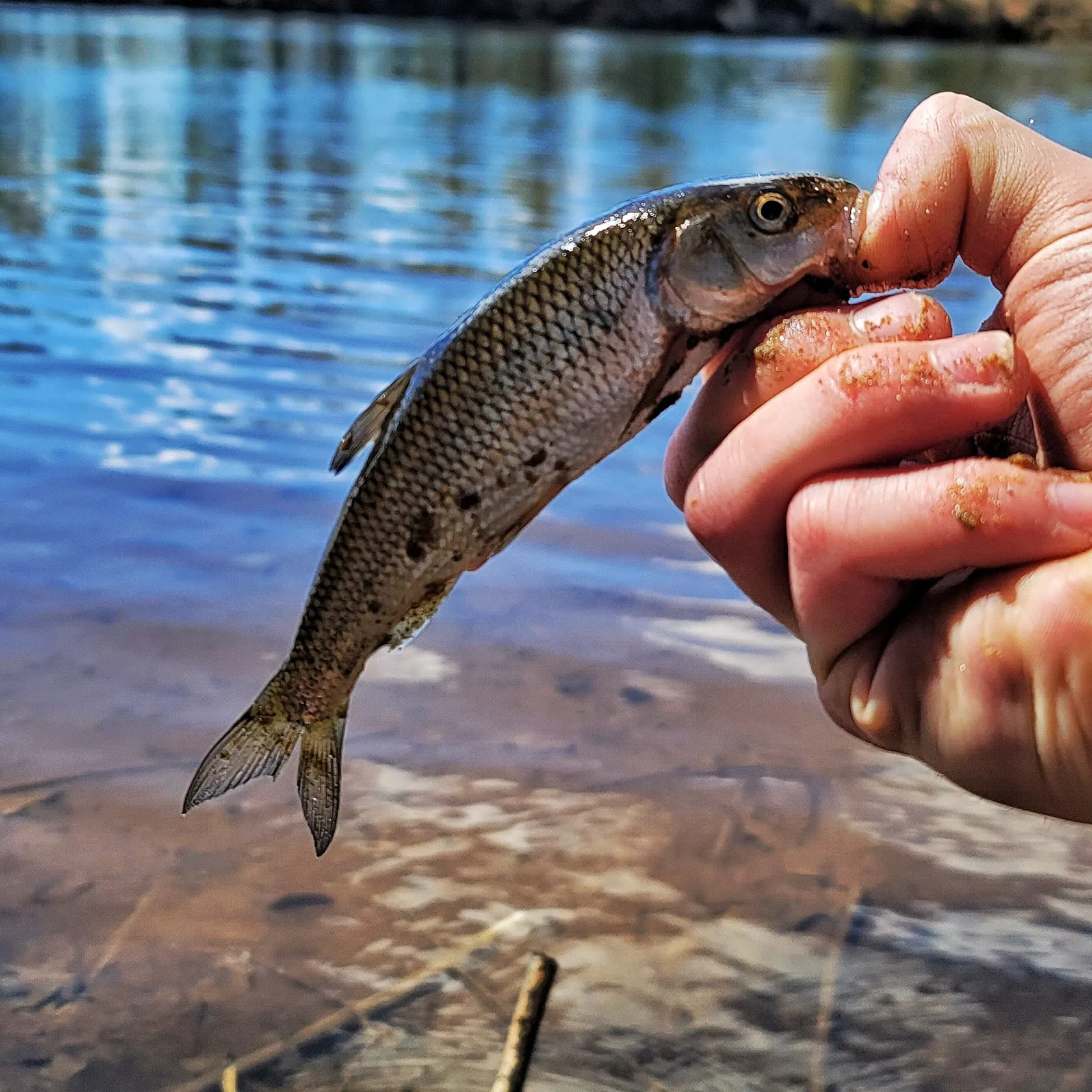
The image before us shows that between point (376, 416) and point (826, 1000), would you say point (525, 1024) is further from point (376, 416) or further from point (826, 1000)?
point (376, 416)

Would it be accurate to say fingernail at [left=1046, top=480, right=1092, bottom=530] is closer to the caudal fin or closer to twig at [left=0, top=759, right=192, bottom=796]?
the caudal fin

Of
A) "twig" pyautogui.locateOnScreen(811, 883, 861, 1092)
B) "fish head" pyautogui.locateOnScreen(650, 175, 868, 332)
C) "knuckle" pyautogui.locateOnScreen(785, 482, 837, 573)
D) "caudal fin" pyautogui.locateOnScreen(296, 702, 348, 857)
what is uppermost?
"fish head" pyautogui.locateOnScreen(650, 175, 868, 332)

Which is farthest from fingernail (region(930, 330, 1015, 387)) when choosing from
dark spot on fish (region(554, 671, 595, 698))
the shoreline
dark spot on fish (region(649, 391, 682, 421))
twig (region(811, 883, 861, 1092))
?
the shoreline

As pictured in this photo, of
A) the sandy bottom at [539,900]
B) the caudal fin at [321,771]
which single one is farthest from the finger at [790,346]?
the sandy bottom at [539,900]

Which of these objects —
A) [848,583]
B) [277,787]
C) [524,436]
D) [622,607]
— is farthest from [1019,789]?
[622,607]

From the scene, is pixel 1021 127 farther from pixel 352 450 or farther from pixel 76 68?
pixel 76 68

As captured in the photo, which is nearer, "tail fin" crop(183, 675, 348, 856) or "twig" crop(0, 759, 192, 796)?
"tail fin" crop(183, 675, 348, 856)
